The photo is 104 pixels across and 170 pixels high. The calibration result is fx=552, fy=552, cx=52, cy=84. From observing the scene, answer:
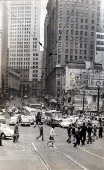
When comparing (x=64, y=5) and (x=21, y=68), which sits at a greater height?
(x=64, y=5)

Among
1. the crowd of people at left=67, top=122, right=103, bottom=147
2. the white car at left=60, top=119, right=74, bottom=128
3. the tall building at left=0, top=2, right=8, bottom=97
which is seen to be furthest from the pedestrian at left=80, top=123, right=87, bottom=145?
the tall building at left=0, top=2, right=8, bottom=97

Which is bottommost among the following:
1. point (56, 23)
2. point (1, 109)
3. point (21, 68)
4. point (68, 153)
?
point (68, 153)

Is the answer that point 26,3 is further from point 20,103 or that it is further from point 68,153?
point 68,153

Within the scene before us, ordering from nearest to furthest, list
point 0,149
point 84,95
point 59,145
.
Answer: point 0,149
point 59,145
point 84,95

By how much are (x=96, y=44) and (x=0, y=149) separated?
1.72 m

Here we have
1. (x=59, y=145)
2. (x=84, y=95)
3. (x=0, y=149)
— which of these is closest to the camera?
(x=0, y=149)

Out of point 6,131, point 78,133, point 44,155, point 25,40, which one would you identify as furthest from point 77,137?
point 25,40

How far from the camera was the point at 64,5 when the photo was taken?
6.62 meters

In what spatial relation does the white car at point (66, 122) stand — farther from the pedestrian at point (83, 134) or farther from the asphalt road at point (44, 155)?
the asphalt road at point (44, 155)

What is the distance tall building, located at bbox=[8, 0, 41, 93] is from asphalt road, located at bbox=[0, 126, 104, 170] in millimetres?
657

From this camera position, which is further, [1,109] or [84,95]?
[84,95]

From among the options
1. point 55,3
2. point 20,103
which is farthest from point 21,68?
point 55,3

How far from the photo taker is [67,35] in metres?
6.78

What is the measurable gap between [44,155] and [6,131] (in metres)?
0.71
